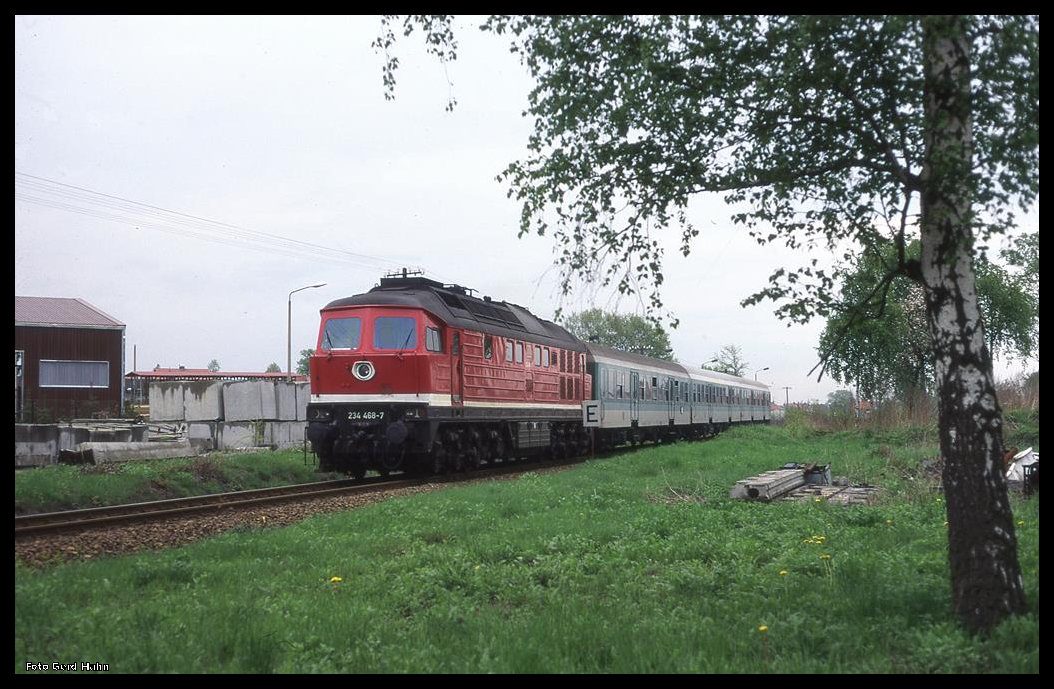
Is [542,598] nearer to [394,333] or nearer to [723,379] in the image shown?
[394,333]

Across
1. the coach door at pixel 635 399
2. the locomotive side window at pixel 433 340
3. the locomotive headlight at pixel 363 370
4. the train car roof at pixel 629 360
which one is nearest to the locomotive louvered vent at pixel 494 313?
the locomotive side window at pixel 433 340

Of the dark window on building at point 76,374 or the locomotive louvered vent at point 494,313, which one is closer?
the locomotive louvered vent at point 494,313

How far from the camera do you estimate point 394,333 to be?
1761 centimetres

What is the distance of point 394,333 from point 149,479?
505 cm

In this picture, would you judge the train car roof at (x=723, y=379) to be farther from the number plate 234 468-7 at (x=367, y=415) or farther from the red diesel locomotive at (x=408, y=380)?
the number plate 234 468-7 at (x=367, y=415)

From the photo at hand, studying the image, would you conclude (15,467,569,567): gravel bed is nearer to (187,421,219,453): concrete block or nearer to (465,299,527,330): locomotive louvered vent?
(465,299,527,330): locomotive louvered vent

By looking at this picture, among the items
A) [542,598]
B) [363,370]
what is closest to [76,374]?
[363,370]

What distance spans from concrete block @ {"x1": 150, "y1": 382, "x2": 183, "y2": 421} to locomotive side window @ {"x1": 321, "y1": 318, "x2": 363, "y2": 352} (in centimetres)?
1358

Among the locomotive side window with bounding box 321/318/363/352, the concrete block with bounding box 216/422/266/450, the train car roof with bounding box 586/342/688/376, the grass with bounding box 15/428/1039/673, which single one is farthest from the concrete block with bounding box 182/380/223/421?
the grass with bounding box 15/428/1039/673

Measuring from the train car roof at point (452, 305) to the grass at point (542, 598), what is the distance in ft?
21.0

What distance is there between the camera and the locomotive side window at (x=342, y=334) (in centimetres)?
1789

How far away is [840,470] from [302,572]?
14.1m

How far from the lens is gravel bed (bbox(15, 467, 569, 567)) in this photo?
8531 mm
